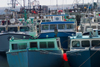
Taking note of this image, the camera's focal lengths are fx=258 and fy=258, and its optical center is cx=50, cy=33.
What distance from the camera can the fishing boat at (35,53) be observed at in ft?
53.1

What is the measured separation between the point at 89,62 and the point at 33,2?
1472 inches

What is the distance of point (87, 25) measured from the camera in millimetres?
26641

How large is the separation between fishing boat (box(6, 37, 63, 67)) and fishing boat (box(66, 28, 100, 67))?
101 centimetres

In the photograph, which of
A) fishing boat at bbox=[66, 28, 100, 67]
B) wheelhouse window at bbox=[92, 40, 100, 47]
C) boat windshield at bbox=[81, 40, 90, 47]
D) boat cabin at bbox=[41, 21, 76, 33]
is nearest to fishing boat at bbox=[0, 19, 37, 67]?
boat cabin at bbox=[41, 21, 76, 33]

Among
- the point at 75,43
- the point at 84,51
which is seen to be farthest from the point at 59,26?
the point at 84,51

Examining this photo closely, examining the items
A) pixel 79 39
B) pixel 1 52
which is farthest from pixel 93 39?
pixel 1 52

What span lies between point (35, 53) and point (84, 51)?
3.05m

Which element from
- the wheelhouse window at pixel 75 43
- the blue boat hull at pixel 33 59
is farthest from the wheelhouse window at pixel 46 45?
the wheelhouse window at pixel 75 43

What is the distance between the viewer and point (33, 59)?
16.2m

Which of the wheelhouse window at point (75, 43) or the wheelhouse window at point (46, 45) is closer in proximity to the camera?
the wheelhouse window at point (46, 45)

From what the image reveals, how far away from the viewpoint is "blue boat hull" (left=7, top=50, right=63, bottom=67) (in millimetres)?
16141

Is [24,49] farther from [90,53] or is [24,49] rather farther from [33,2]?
[33,2]

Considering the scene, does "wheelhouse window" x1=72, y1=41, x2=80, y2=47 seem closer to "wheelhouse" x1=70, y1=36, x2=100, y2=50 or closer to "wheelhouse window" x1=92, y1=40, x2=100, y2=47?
"wheelhouse" x1=70, y1=36, x2=100, y2=50

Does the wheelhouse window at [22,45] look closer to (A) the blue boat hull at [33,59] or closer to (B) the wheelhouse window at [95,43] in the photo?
(A) the blue boat hull at [33,59]
